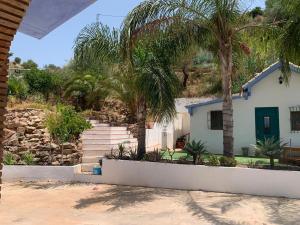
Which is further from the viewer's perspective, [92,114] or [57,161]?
[92,114]

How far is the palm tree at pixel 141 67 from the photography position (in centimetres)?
1174

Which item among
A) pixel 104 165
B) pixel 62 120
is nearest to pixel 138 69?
pixel 104 165

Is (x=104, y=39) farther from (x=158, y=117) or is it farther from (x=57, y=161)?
(x=57, y=161)

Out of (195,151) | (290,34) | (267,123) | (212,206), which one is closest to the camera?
(212,206)

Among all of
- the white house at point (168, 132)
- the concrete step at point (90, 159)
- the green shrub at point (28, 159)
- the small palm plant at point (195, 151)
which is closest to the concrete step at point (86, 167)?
the concrete step at point (90, 159)

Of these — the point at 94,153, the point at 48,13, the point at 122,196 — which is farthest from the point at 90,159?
the point at 48,13

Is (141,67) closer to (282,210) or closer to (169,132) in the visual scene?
(282,210)

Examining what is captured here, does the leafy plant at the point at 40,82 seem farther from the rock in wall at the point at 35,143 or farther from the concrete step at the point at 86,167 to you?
the concrete step at the point at 86,167

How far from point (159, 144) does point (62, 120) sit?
22.5 ft

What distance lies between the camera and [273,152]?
1098 centimetres

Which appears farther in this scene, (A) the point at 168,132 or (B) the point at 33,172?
(A) the point at 168,132

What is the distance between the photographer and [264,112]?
1655cm

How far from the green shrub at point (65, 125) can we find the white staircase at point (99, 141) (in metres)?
0.76

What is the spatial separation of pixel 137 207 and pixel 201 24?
6154 mm
